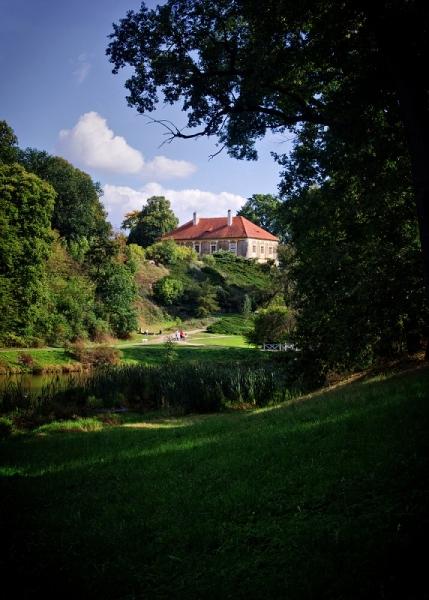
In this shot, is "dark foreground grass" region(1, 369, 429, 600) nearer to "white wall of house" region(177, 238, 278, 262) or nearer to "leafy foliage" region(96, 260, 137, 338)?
"leafy foliage" region(96, 260, 137, 338)

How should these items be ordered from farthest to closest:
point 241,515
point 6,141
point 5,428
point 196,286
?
point 196,286, point 6,141, point 5,428, point 241,515

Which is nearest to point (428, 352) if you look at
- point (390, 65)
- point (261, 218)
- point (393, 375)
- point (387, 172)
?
point (393, 375)

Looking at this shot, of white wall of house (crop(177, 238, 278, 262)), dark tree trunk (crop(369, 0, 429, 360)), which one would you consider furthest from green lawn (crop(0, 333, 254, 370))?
white wall of house (crop(177, 238, 278, 262))

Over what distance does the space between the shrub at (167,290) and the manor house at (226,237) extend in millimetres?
21262

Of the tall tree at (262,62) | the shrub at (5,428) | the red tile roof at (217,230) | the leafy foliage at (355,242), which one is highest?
the red tile roof at (217,230)

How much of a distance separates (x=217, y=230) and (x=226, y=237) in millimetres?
3318

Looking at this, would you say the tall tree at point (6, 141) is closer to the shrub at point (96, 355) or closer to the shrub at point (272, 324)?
the shrub at point (96, 355)

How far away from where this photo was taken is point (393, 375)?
12641mm

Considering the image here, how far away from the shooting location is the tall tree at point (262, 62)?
7.95 metres

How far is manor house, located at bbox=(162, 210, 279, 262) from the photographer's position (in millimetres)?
72062

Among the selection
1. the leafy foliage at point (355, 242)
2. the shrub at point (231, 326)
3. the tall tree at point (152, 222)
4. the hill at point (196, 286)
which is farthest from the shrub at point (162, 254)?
the leafy foliage at point (355, 242)

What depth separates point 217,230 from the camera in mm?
74938

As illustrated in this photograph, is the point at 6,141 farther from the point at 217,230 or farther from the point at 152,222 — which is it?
the point at 217,230

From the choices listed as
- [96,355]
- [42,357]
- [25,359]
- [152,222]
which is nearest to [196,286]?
[152,222]
